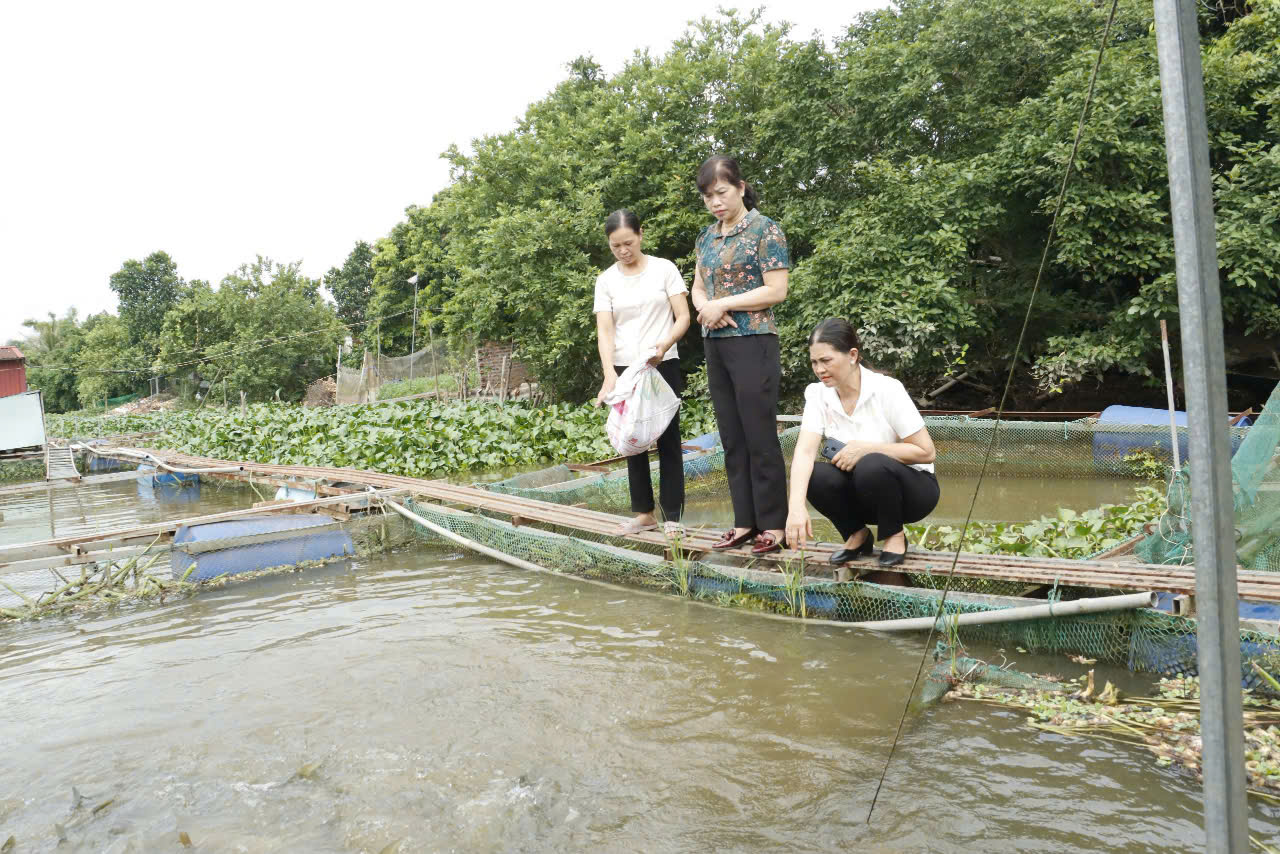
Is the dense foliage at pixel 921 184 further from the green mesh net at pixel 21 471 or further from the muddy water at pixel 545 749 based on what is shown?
the green mesh net at pixel 21 471

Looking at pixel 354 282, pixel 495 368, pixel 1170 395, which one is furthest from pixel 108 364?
pixel 1170 395

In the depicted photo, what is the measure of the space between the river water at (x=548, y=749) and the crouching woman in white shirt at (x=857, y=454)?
43cm

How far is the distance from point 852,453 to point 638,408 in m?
0.98

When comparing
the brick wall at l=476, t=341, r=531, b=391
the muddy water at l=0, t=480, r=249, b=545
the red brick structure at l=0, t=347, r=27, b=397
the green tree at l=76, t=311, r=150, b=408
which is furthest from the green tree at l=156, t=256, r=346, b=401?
the muddy water at l=0, t=480, r=249, b=545

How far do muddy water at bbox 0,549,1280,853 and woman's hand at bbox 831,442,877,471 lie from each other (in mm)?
637

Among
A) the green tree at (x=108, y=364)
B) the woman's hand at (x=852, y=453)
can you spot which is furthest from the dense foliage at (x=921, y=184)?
the green tree at (x=108, y=364)

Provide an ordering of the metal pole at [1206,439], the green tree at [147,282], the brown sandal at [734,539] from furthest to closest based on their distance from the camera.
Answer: the green tree at [147,282] → the brown sandal at [734,539] → the metal pole at [1206,439]

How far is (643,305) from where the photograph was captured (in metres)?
3.58

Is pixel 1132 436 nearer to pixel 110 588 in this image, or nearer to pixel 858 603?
pixel 858 603

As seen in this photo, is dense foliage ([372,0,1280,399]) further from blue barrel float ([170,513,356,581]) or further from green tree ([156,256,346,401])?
green tree ([156,256,346,401])

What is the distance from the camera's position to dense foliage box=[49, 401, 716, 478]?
925cm

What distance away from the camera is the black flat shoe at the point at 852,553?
9.98 ft

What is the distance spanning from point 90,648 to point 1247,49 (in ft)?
33.5

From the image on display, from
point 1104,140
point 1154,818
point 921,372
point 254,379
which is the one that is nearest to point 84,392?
point 254,379
